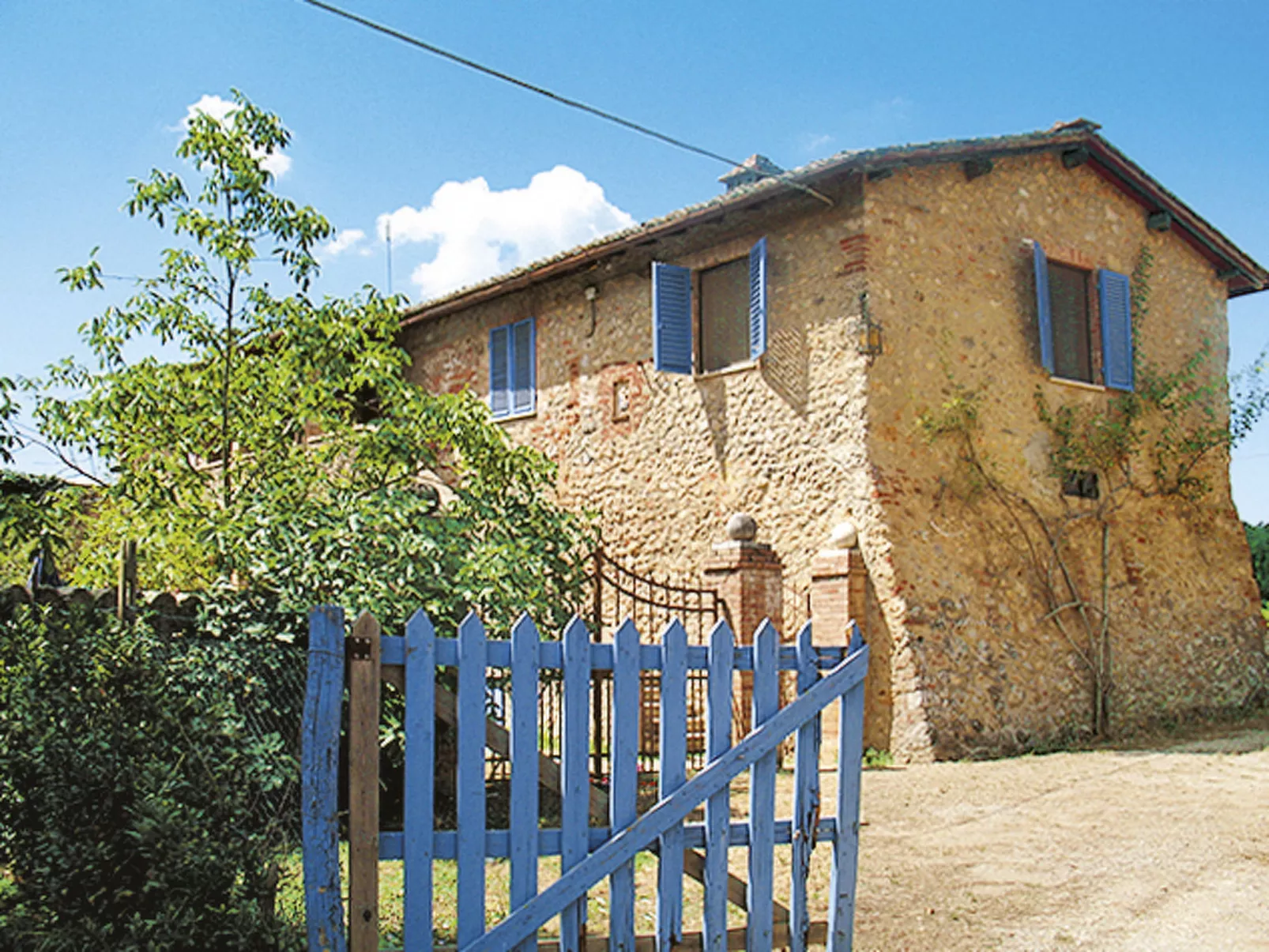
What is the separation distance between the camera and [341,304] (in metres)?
9.13

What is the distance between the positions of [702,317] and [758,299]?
0.97 meters

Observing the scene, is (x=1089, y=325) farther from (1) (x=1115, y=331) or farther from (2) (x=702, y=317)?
(2) (x=702, y=317)

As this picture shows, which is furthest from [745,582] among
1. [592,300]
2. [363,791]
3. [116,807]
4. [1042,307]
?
[116,807]

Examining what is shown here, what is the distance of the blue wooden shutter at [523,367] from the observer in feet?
47.6

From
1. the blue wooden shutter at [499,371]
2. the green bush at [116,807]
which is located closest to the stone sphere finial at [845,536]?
the blue wooden shutter at [499,371]

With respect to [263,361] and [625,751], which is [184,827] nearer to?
[625,751]

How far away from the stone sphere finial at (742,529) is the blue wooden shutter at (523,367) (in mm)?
4535

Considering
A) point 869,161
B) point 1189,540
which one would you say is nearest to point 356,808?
point 869,161

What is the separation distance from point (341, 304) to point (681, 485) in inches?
185

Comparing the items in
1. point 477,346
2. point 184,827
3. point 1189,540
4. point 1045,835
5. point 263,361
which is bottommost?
point 1045,835

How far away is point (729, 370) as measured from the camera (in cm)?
1222

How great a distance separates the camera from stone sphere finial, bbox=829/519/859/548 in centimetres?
1080

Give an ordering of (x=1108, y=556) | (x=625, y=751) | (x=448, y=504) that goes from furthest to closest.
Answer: (x=1108, y=556) → (x=448, y=504) → (x=625, y=751)

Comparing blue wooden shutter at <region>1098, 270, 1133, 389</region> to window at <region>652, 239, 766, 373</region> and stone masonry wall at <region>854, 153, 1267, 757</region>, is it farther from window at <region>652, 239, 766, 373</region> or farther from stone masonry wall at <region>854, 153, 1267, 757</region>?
window at <region>652, 239, 766, 373</region>
